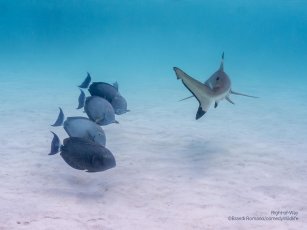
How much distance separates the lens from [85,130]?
4.61m

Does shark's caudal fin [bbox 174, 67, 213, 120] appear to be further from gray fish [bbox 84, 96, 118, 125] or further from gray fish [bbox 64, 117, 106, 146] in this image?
gray fish [bbox 84, 96, 118, 125]

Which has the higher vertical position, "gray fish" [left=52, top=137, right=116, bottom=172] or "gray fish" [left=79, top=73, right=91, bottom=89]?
"gray fish" [left=79, top=73, right=91, bottom=89]

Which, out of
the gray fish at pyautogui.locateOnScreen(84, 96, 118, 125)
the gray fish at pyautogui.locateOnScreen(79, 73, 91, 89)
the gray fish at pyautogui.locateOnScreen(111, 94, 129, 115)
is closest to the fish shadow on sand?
the gray fish at pyautogui.locateOnScreen(84, 96, 118, 125)

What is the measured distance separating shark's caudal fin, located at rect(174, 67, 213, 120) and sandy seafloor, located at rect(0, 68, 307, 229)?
4.82 ft

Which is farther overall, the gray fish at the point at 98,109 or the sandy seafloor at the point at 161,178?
the gray fish at the point at 98,109

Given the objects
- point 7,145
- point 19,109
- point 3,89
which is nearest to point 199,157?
point 7,145

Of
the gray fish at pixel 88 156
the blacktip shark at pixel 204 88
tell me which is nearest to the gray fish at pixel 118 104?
the gray fish at pixel 88 156

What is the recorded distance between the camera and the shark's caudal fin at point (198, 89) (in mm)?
3021

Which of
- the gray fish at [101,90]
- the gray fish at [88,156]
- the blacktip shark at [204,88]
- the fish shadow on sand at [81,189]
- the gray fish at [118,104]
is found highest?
the blacktip shark at [204,88]

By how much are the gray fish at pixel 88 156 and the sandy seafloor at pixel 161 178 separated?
22.3 inches

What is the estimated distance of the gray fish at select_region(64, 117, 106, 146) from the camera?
181 inches

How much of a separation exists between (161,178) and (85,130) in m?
1.50

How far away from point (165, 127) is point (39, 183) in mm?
4531

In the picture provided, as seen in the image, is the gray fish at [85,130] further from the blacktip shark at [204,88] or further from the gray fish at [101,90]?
the blacktip shark at [204,88]
